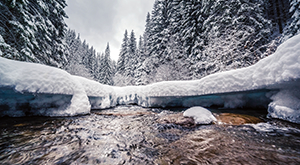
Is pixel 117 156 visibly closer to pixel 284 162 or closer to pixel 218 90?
pixel 284 162

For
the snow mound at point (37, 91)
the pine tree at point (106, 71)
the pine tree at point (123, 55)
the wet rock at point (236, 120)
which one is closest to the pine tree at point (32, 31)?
the snow mound at point (37, 91)

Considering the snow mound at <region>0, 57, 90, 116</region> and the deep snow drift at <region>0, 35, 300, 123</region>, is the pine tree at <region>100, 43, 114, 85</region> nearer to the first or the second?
the deep snow drift at <region>0, 35, 300, 123</region>

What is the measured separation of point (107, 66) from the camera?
89.8 feet

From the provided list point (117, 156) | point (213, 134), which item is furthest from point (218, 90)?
point (117, 156)

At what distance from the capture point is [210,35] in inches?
356

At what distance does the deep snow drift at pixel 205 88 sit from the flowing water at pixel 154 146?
2.55 ft

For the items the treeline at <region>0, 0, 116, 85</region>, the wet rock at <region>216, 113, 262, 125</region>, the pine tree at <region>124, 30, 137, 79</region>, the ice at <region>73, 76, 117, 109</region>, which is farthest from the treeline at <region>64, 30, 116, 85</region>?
the wet rock at <region>216, 113, 262, 125</region>

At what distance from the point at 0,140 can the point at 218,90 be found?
4926 millimetres

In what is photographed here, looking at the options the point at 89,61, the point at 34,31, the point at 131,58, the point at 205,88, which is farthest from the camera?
the point at 89,61

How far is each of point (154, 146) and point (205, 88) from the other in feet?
9.13

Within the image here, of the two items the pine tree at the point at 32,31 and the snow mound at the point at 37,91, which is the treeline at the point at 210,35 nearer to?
the snow mound at the point at 37,91

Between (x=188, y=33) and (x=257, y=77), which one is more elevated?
(x=188, y=33)

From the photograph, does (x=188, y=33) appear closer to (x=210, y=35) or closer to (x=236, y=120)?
(x=210, y=35)

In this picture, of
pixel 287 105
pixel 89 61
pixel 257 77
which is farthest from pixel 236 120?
pixel 89 61
